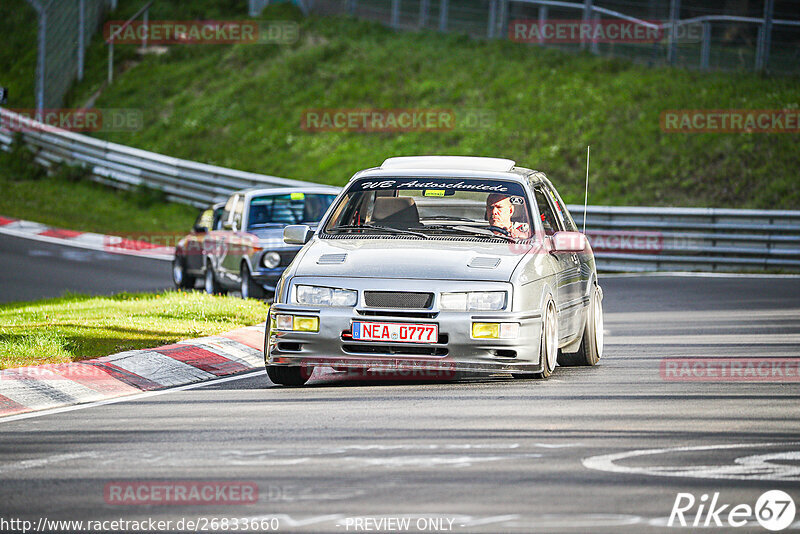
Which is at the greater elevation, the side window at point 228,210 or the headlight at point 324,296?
the side window at point 228,210

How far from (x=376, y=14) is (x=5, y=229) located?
1649 cm

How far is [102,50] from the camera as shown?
144ft

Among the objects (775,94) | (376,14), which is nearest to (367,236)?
(775,94)

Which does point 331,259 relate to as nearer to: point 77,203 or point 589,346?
point 589,346

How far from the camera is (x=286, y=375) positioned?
32.6 feet

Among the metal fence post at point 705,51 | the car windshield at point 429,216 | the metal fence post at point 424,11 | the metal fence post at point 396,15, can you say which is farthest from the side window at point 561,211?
the metal fence post at point 396,15

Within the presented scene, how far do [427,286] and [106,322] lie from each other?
478 centimetres

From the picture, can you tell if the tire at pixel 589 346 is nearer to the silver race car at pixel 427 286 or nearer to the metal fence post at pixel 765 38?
the silver race car at pixel 427 286

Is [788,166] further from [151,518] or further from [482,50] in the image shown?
[151,518]

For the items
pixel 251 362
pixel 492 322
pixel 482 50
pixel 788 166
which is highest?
pixel 482 50

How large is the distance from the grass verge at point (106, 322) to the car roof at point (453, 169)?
260cm

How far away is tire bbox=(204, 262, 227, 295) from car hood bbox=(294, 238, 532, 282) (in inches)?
359

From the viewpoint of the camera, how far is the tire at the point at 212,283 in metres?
19.1

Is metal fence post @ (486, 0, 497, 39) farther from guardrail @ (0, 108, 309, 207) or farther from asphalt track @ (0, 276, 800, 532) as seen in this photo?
asphalt track @ (0, 276, 800, 532)
